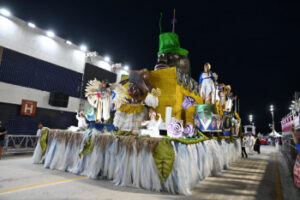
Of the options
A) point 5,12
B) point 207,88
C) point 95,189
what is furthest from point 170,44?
point 5,12

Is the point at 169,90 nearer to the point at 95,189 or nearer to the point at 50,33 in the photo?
the point at 95,189

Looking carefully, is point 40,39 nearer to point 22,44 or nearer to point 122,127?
point 22,44

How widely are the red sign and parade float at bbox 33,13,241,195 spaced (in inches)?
228

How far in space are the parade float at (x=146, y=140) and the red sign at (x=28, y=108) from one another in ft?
19.0

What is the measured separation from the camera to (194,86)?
9297 mm

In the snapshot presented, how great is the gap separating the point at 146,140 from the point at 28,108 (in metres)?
9.61

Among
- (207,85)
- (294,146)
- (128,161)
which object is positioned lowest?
(128,161)

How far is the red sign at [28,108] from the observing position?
10.5m

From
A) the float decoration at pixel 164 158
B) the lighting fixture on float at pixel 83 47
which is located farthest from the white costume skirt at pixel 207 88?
the lighting fixture on float at pixel 83 47

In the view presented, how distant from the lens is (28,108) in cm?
1079

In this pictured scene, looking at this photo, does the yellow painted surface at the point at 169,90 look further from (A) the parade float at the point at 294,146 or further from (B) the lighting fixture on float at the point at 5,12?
(B) the lighting fixture on float at the point at 5,12

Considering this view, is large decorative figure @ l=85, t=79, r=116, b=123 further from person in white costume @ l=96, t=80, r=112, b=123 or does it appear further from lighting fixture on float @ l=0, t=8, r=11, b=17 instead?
lighting fixture on float @ l=0, t=8, r=11, b=17

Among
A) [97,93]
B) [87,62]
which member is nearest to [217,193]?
[97,93]

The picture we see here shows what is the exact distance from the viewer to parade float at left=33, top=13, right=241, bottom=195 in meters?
3.97
